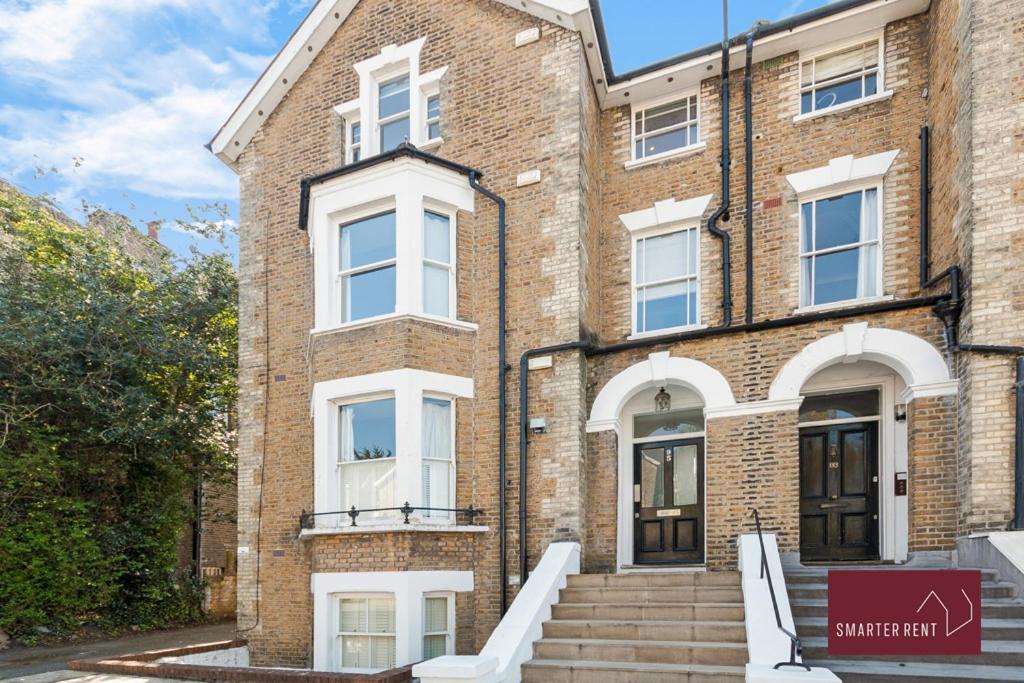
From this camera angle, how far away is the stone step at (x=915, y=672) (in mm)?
6137

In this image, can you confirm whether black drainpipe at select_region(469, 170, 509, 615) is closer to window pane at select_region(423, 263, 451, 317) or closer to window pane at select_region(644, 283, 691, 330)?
window pane at select_region(423, 263, 451, 317)

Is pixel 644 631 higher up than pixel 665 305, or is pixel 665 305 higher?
pixel 665 305

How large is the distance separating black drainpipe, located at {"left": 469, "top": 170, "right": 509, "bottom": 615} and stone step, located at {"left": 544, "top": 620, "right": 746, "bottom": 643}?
187 centimetres

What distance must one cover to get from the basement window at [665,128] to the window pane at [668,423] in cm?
382

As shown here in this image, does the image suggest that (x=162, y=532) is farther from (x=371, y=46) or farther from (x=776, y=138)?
(x=776, y=138)

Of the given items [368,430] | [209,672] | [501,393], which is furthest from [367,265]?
[209,672]

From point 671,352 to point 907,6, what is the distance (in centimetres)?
540

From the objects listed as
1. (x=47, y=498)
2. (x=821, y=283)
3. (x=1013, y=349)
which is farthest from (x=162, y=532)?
(x=1013, y=349)

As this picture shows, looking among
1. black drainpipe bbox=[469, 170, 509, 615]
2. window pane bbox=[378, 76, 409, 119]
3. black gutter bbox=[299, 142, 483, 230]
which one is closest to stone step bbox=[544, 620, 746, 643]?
black drainpipe bbox=[469, 170, 509, 615]

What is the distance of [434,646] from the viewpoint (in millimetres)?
9680

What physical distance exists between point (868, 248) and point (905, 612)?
5.52m

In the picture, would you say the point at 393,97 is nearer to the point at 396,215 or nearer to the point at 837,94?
the point at 396,215

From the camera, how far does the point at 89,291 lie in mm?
14250

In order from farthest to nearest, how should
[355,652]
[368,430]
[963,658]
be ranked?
[368,430] → [355,652] → [963,658]
